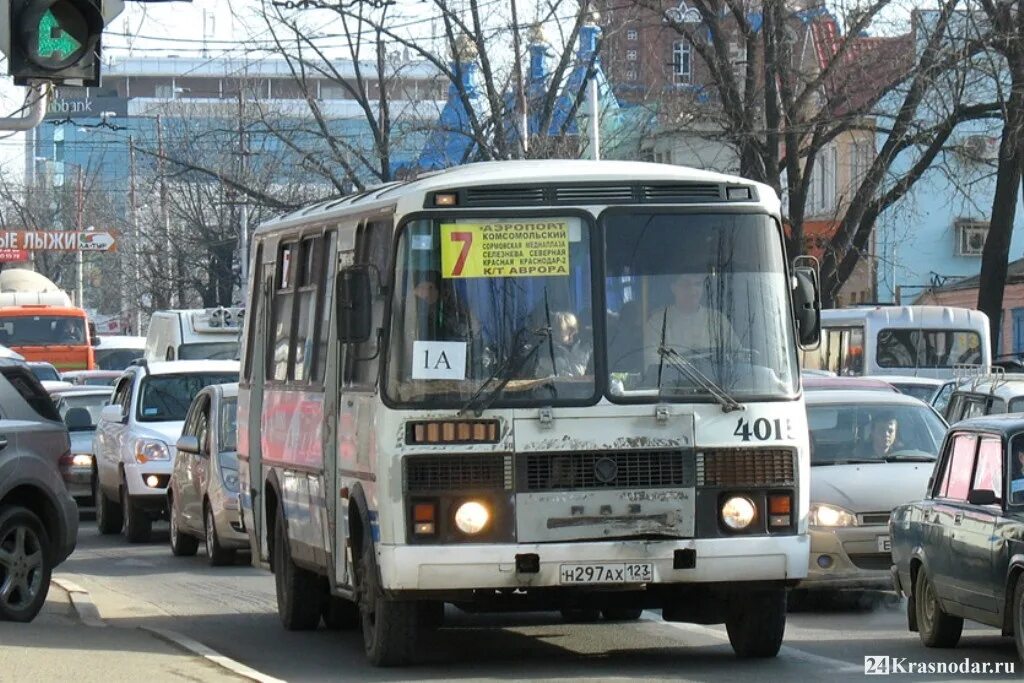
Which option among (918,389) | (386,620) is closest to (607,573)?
(386,620)

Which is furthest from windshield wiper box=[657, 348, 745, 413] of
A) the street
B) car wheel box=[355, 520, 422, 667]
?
car wheel box=[355, 520, 422, 667]

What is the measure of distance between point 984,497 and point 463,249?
2.99 metres

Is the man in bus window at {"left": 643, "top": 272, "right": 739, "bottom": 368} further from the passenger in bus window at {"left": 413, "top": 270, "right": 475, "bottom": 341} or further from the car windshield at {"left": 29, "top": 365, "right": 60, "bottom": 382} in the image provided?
the car windshield at {"left": 29, "top": 365, "right": 60, "bottom": 382}

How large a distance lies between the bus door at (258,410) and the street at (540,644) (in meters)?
0.63

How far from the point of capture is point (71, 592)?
51.6ft

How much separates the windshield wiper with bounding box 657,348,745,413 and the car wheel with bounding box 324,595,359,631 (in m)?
3.96

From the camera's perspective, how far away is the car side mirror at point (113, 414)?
2392cm

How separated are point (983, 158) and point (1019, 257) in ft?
96.6

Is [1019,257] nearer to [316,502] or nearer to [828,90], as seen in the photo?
[828,90]

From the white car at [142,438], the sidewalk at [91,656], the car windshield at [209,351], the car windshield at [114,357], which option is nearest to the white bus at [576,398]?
the sidewalk at [91,656]

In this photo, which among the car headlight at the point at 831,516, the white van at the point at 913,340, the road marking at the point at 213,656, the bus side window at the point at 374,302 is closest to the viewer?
the road marking at the point at 213,656

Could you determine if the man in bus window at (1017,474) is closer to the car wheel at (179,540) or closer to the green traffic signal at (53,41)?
the green traffic signal at (53,41)

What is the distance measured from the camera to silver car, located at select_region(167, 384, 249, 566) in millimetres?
19344

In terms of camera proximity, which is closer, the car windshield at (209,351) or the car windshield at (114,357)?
the car windshield at (209,351)
